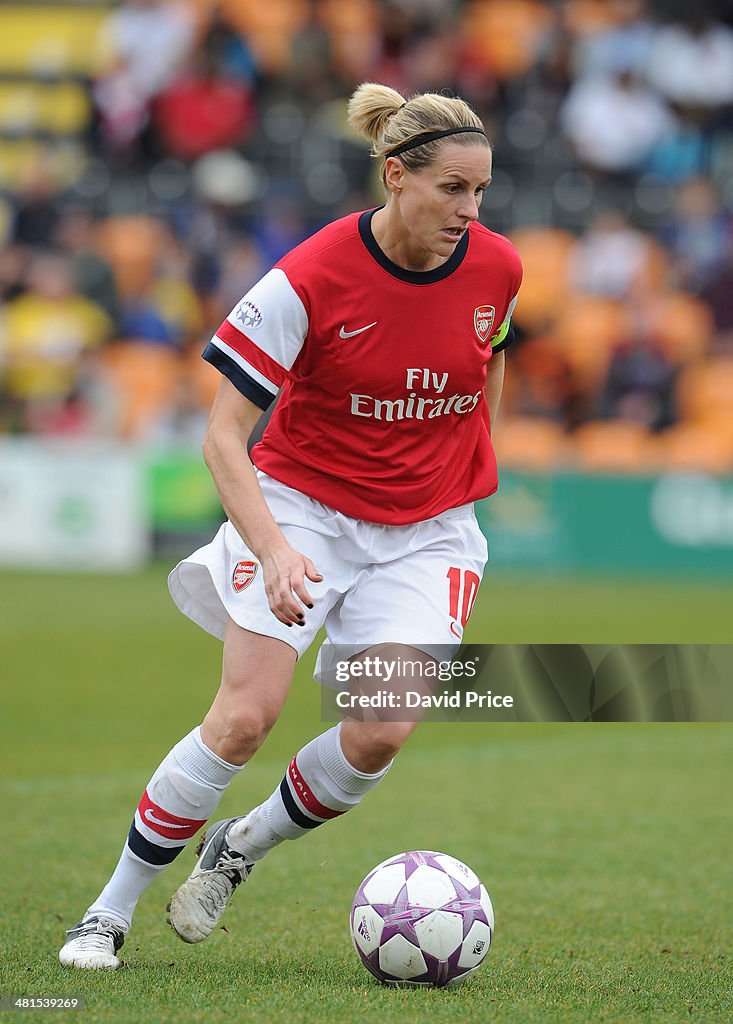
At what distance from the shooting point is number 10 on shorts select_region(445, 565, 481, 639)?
4.36 m

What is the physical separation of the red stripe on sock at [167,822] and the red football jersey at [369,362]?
0.95 metres

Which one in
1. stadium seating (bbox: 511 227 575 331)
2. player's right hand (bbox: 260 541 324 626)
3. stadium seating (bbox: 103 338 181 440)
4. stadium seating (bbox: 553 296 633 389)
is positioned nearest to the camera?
player's right hand (bbox: 260 541 324 626)

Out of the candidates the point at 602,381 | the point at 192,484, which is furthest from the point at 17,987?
the point at 602,381

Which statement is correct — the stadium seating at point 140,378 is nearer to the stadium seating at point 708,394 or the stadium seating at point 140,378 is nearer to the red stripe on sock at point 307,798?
the stadium seating at point 708,394

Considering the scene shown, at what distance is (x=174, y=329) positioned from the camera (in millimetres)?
16438

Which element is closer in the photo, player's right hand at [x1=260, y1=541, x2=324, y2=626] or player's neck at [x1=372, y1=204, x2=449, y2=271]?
player's right hand at [x1=260, y1=541, x2=324, y2=626]

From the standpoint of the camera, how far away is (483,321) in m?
4.35

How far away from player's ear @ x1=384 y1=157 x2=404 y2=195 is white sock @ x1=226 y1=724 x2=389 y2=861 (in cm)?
149

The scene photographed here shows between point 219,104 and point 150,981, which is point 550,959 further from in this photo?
point 219,104

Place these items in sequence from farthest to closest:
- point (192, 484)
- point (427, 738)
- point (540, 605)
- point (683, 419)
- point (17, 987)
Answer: point (683, 419) → point (192, 484) → point (540, 605) → point (427, 738) → point (17, 987)

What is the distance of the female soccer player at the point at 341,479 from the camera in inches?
161

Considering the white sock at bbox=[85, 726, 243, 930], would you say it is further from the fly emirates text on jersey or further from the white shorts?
the fly emirates text on jersey

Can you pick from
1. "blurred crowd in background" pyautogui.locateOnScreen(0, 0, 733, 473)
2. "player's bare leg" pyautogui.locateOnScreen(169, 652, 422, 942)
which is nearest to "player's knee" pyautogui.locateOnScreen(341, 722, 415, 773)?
"player's bare leg" pyautogui.locateOnScreen(169, 652, 422, 942)

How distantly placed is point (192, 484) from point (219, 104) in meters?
5.55
